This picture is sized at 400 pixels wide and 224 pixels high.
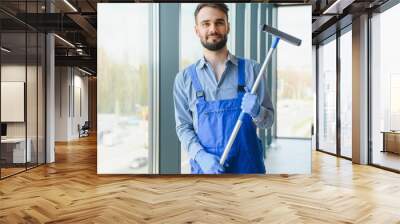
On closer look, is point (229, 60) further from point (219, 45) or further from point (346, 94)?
point (346, 94)

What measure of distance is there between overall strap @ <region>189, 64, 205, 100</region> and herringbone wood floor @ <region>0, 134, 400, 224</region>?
4.02 ft

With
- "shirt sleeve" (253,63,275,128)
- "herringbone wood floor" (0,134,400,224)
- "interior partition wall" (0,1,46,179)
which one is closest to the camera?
"herringbone wood floor" (0,134,400,224)

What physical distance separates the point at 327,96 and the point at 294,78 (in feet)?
14.8

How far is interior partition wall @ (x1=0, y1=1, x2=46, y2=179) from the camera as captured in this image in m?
6.17

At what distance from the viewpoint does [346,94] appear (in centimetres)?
868

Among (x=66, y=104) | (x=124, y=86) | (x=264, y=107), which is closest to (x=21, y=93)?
(x=124, y=86)

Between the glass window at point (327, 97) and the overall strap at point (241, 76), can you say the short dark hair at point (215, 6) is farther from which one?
the glass window at point (327, 97)

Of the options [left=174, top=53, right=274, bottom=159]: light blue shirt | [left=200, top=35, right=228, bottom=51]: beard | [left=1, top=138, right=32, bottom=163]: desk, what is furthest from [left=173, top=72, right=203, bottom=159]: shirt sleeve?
[left=1, top=138, right=32, bottom=163]: desk

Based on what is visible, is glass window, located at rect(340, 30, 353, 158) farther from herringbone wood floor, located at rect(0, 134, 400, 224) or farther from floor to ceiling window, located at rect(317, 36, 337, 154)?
herringbone wood floor, located at rect(0, 134, 400, 224)

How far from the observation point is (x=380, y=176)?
6199mm

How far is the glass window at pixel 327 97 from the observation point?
949 cm

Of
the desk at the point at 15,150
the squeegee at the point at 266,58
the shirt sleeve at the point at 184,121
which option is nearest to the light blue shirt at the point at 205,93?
the shirt sleeve at the point at 184,121

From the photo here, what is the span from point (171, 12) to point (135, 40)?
0.67m

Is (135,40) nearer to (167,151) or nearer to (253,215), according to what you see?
(167,151)
